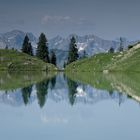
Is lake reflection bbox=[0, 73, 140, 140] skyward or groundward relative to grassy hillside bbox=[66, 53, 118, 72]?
groundward

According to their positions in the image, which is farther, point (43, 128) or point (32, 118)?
point (32, 118)

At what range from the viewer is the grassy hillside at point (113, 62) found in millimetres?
160275

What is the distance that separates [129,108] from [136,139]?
704 inches

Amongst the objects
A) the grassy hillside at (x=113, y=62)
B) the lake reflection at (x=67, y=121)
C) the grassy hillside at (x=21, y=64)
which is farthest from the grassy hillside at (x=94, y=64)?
the lake reflection at (x=67, y=121)

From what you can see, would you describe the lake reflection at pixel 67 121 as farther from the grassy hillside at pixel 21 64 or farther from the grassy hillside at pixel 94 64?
the grassy hillside at pixel 21 64

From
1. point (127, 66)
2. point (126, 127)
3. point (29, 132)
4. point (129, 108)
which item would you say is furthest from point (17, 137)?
point (127, 66)

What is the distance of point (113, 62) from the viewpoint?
174625mm

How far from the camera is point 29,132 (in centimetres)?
3028

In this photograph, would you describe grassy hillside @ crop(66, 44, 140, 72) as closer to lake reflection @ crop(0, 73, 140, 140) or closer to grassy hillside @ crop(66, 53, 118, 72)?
grassy hillside @ crop(66, 53, 118, 72)

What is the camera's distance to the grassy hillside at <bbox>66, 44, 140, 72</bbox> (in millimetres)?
160275

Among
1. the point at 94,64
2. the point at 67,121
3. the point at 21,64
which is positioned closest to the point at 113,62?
the point at 94,64

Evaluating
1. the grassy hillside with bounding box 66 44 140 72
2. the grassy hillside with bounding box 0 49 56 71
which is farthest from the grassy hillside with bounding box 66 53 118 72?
the grassy hillside with bounding box 0 49 56 71

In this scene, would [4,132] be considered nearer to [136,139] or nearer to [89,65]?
[136,139]

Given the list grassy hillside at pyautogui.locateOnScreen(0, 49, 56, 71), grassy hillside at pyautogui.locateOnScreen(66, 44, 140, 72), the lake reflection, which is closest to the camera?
the lake reflection
